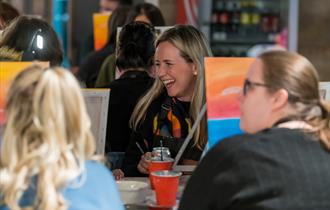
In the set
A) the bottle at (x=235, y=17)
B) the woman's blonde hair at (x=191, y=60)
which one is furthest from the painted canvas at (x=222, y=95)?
the bottle at (x=235, y=17)

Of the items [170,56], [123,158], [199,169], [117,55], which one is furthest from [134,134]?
[199,169]

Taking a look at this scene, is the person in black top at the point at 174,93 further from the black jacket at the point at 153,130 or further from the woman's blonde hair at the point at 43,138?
the woman's blonde hair at the point at 43,138

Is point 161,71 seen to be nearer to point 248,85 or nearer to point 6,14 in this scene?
point 248,85

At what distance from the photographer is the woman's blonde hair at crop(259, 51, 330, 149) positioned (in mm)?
2377

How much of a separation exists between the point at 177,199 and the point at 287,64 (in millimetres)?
710

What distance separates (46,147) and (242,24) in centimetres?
852

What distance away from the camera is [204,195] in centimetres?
230

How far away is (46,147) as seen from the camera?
6.70 ft

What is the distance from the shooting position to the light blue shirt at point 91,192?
2.08m

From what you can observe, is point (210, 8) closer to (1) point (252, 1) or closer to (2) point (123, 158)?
(1) point (252, 1)

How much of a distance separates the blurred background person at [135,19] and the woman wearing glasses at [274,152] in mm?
2842

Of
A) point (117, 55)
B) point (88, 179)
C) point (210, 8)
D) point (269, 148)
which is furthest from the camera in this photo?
point (210, 8)

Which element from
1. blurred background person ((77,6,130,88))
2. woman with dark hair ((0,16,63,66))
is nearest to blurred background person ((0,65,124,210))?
woman with dark hair ((0,16,63,66))

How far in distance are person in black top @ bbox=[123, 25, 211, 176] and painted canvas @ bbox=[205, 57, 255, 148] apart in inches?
25.4
